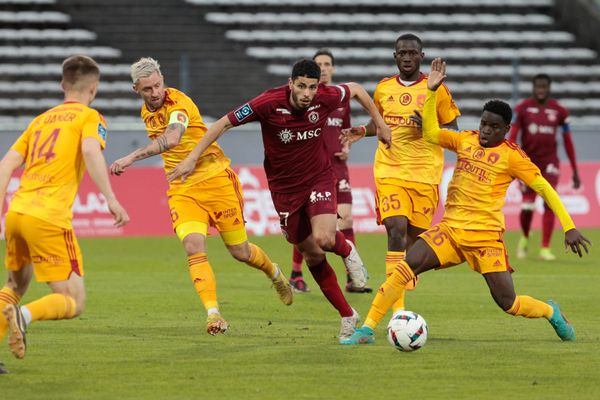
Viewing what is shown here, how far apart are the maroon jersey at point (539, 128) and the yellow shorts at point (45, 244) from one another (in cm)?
1066

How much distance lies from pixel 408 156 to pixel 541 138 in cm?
706

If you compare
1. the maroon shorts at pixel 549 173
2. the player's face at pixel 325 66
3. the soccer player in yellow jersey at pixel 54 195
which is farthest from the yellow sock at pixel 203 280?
the maroon shorts at pixel 549 173

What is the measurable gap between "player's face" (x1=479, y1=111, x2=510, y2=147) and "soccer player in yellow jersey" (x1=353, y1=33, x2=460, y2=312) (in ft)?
4.62

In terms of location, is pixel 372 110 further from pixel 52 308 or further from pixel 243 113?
pixel 52 308

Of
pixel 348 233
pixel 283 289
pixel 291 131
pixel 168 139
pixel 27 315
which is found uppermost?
pixel 291 131

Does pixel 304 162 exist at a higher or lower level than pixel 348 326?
higher

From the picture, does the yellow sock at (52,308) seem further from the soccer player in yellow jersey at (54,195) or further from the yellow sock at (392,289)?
the yellow sock at (392,289)

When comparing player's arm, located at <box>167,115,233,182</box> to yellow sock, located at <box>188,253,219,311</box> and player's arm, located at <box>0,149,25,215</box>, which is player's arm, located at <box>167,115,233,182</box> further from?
player's arm, located at <box>0,149,25,215</box>

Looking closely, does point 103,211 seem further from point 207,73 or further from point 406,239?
point 406,239

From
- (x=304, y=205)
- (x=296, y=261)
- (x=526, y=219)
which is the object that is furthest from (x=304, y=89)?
(x=526, y=219)

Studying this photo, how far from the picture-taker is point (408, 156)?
10469mm

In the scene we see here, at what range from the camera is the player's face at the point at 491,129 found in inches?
347

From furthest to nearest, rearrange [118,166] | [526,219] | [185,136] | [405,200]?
[526,219] < [405,200] < [185,136] < [118,166]

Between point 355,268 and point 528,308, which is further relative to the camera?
point 355,268
